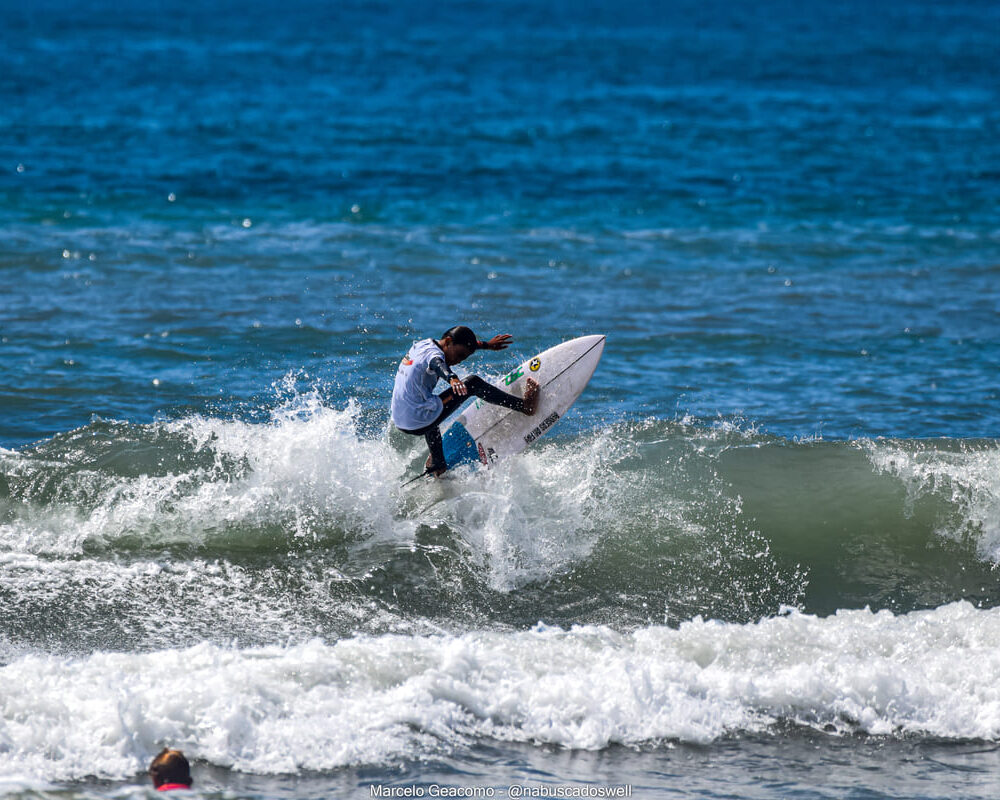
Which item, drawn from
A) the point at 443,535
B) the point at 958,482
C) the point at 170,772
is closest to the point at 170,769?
the point at 170,772

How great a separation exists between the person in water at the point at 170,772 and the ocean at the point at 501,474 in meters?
0.17

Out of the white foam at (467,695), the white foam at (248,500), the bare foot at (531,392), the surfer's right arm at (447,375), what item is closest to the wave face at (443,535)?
the white foam at (248,500)

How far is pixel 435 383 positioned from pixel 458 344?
16.8 inches

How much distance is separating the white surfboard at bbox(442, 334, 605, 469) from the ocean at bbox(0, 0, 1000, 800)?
0.95ft

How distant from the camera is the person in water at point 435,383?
34.0 ft

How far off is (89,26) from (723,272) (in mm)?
57422

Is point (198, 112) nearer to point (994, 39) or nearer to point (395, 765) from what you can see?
point (395, 765)

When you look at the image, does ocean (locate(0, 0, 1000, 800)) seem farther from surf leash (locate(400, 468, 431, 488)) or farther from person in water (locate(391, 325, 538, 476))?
person in water (locate(391, 325, 538, 476))

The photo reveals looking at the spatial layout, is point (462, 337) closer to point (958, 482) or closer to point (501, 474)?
point (501, 474)

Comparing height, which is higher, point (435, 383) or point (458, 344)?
point (458, 344)

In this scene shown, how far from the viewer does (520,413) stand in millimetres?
11734

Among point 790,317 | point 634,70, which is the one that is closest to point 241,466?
point 790,317

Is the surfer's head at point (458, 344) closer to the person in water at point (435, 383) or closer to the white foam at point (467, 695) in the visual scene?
the person in water at point (435, 383)

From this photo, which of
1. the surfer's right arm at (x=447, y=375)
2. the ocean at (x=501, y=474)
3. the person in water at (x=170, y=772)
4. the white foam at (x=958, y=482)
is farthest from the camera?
the white foam at (x=958, y=482)
